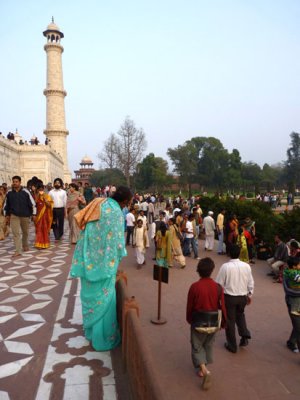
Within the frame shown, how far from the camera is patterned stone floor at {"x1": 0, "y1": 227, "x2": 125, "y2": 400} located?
2922 mm

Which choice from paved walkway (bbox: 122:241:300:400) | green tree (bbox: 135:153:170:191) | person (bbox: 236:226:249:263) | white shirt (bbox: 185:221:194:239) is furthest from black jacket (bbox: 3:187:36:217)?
green tree (bbox: 135:153:170:191)

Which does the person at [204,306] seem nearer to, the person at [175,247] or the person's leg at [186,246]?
the person at [175,247]

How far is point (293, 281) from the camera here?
3990 millimetres

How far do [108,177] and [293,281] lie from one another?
4864cm

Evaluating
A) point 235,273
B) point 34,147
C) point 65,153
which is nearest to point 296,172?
point 65,153

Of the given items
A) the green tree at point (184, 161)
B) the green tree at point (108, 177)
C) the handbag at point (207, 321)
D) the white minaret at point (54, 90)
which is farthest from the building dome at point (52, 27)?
the handbag at point (207, 321)

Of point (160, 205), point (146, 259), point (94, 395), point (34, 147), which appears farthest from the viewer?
point (34, 147)

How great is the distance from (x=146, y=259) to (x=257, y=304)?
4.05m

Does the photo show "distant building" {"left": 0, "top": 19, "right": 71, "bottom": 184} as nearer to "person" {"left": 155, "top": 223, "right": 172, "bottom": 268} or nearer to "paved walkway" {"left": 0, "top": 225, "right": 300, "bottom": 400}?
"person" {"left": 155, "top": 223, "right": 172, "bottom": 268}

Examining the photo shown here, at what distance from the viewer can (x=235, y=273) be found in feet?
12.9

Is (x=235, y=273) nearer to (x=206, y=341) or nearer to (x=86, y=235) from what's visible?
(x=206, y=341)

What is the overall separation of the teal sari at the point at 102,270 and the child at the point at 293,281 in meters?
2.12

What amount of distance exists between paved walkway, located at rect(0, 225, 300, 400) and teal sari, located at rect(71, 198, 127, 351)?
246 mm

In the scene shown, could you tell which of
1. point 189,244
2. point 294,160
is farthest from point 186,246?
point 294,160
